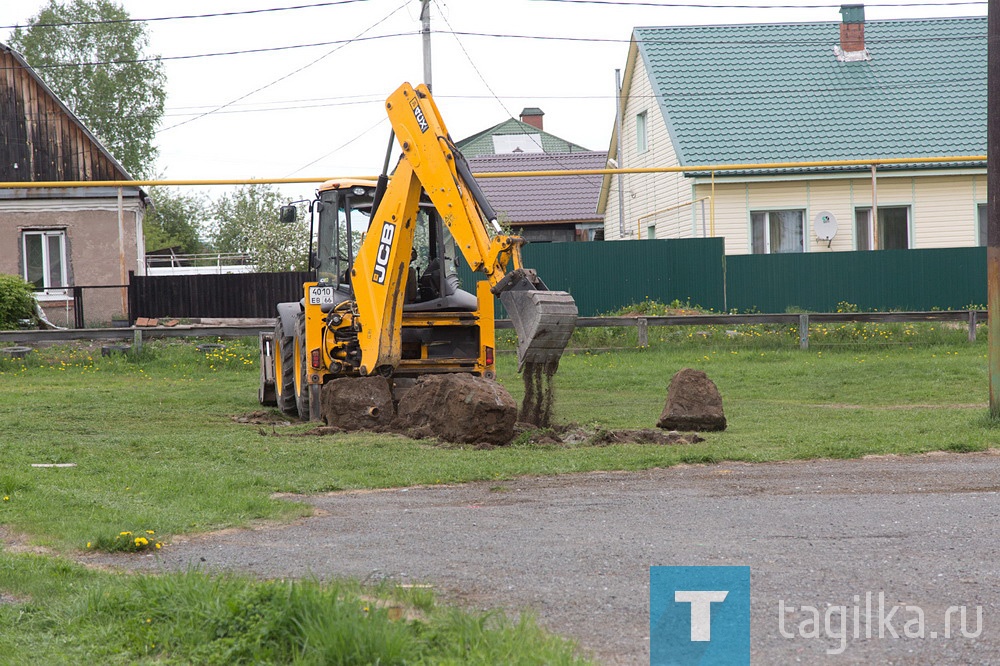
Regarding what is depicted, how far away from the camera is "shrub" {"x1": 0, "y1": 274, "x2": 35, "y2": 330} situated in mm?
23438

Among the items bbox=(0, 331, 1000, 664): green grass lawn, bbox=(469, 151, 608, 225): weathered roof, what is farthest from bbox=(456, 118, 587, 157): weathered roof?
bbox=(0, 331, 1000, 664): green grass lawn

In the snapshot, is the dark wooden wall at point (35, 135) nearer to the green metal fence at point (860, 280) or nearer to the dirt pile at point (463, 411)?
the green metal fence at point (860, 280)

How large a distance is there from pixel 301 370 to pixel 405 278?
224cm

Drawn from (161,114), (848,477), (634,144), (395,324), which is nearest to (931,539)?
(848,477)

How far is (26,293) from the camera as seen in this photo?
946 inches

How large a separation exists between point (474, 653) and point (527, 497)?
→ 13.3 feet

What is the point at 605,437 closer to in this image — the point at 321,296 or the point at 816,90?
the point at 321,296

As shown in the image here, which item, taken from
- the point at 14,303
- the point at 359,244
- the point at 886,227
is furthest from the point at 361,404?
the point at 886,227

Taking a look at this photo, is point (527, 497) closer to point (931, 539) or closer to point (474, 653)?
point (931, 539)

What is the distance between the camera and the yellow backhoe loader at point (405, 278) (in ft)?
37.7

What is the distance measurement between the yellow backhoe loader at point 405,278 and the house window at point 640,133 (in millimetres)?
19583

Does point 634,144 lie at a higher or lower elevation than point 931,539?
higher

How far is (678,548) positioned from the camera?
241 inches

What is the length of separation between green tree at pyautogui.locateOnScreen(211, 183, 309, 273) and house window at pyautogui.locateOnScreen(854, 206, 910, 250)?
13455 mm
